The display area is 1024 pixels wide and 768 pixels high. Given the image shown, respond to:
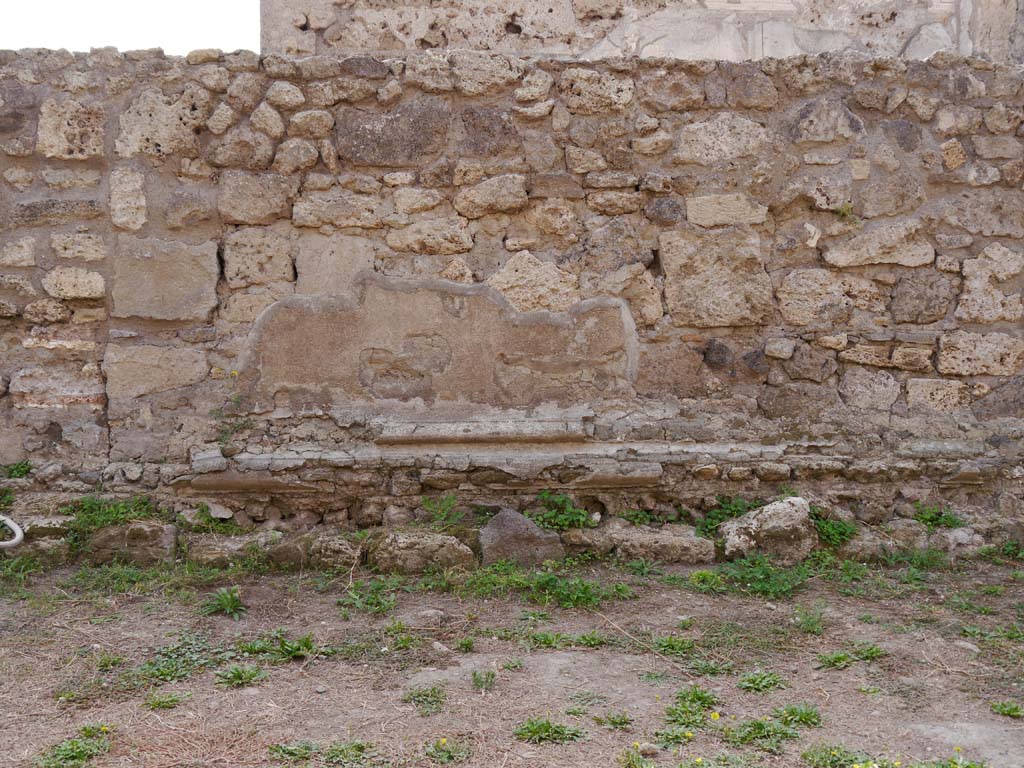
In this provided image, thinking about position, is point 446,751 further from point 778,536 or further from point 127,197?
point 127,197

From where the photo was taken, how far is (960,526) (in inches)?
161

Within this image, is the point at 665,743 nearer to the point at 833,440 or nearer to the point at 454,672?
the point at 454,672

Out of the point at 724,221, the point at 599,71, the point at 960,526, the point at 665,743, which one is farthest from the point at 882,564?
the point at 599,71

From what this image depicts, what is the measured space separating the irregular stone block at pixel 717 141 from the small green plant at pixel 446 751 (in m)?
2.97

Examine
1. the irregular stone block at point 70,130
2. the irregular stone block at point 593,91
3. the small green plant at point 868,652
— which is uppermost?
the irregular stone block at point 593,91

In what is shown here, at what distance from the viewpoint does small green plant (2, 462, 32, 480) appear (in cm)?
398

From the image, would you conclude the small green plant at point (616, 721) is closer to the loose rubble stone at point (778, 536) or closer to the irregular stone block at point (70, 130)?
the loose rubble stone at point (778, 536)

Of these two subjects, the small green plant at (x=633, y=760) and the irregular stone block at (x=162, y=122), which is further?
the irregular stone block at (x=162, y=122)

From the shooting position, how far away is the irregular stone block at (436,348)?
4.09m

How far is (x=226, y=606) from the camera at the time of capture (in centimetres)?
324

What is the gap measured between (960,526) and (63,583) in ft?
12.8

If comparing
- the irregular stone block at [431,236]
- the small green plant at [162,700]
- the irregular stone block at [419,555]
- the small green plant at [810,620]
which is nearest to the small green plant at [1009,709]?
the small green plant at [810,620]

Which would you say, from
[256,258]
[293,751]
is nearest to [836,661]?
[293,751]

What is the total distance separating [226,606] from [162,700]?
724 mm
